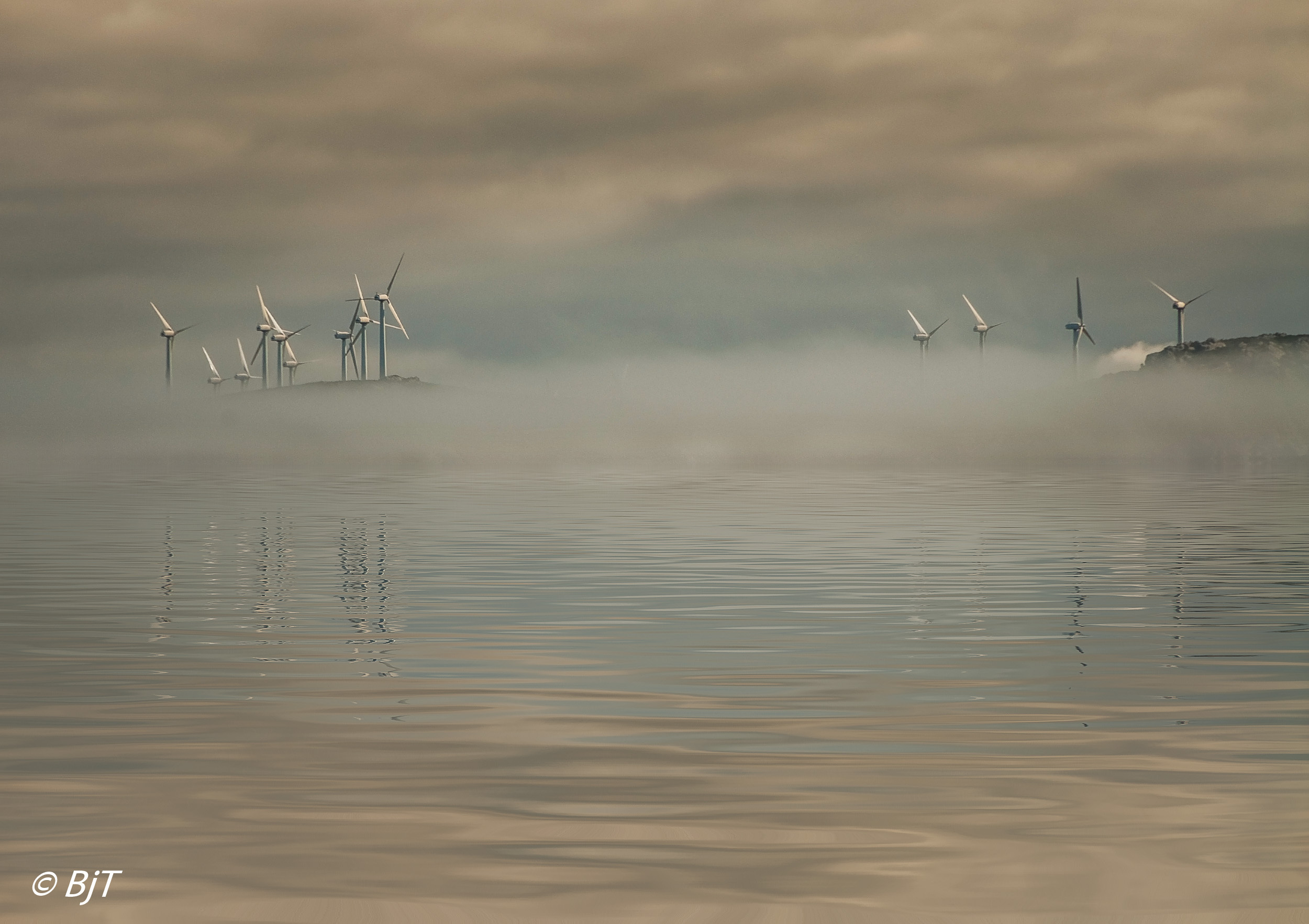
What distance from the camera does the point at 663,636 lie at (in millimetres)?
28219

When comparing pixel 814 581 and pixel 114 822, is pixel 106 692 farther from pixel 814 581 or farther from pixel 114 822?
pixel 814 581

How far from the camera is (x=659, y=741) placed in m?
17.8

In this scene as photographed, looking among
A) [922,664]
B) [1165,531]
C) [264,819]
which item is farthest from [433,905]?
[1165,531]

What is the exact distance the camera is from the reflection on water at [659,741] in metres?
12.0

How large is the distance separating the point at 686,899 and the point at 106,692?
1303cm

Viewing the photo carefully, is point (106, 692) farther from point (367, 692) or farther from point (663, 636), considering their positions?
point (663, 636)

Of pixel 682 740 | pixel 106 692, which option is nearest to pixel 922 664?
pixel 682 740

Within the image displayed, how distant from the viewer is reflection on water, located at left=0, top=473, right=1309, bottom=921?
1198 centimetres

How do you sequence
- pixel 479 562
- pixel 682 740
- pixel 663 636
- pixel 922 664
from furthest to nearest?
pixel 479 562 → pixel 663 636 → pixel 922 664 → pixel 682 740

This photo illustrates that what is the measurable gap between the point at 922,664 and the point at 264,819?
13.4 metres

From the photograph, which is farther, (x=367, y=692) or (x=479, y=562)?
(x=479, y=562)

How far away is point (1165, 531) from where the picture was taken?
6341 cm

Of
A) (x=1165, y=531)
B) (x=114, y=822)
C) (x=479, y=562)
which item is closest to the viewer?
(x=114, y=822)

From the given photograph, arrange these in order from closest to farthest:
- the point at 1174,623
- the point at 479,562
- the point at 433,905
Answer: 1. the point at 433,905
2. the point at 1174,623
3. the point at 479,562
